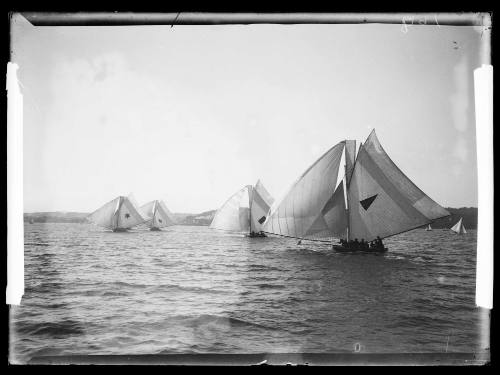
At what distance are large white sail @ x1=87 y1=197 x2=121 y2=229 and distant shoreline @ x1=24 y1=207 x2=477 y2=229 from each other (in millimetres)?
109

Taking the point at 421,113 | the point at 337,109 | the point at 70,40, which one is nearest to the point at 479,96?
the point at 421,113

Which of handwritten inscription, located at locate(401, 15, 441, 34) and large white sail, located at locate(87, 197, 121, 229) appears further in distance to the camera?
large white sail, located at locate(87, 197, 121, 229)

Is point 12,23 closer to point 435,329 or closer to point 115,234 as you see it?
point 115,234

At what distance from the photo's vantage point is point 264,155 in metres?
3.57

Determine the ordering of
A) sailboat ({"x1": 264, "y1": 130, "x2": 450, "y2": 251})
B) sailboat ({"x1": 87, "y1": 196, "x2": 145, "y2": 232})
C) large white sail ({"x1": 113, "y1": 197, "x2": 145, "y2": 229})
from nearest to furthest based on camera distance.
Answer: sailboat ({"x1": 87, "y1": 196, "x2": 145, "y2": 232}) < large white sail ({"x1": 113, "y1": 197, "x2": 145, "y2": 229}) < sailboat ({"x1": 264, "y1": 130, "x2": 450, "y2": 251})

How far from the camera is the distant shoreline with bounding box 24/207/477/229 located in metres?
3.34

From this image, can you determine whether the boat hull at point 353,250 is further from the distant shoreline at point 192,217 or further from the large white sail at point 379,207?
the distant shoreline at point 192,217

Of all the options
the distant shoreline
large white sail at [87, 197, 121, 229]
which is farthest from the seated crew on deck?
large white sail at [87, 197, 121, 229]

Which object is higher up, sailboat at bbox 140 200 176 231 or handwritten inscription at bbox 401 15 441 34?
handwritten inscription at bbox 401 15 441 34

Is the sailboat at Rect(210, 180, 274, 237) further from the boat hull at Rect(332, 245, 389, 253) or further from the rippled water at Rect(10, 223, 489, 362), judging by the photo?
the boat hull at Rect(332, 245, 389, 253)

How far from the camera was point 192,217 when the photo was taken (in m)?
4.04

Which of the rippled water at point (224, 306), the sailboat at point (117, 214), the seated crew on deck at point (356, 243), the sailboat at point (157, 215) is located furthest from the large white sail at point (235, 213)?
the seated crew on deck at point (356, 243)

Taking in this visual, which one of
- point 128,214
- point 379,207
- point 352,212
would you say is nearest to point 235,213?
point 128,214

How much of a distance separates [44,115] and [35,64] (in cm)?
55
